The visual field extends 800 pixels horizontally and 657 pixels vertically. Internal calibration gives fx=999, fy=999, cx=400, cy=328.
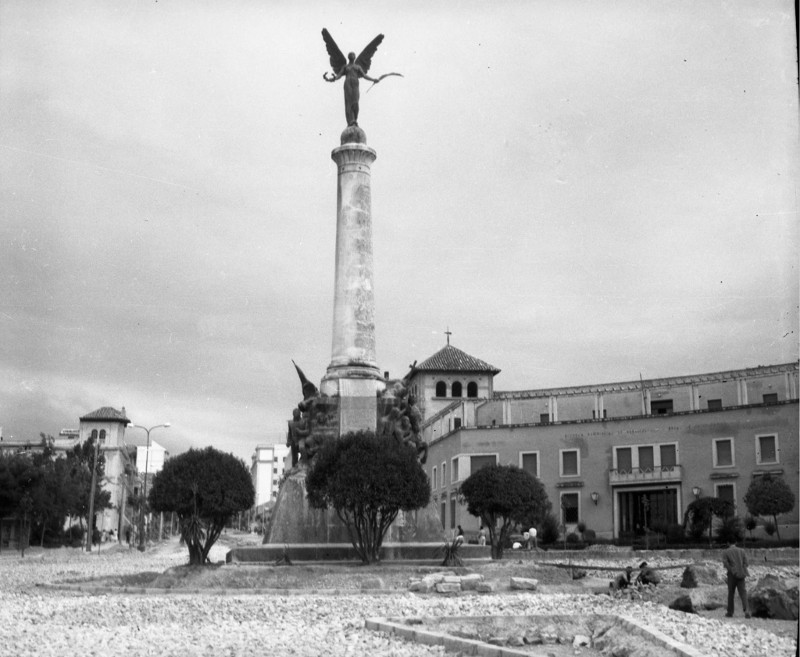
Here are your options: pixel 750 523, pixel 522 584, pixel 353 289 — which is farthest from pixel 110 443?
pixel 522 584

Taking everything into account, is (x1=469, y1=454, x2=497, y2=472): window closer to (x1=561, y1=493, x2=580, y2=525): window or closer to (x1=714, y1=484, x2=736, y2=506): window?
(x1=561, y1=493, x2=580, y2=525): window

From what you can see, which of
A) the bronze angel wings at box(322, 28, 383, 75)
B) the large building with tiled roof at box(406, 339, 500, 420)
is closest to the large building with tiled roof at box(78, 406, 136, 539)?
the large building with tiled roof at box(406, 339, 500, 420)

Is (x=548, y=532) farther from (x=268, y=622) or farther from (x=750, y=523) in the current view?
(x=268, y=622)

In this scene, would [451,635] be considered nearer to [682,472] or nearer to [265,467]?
[682,472]

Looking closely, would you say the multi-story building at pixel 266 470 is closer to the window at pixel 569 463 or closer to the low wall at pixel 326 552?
the window at pixel 569 463

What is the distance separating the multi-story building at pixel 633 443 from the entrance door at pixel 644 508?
58mm

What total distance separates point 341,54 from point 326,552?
51.4 ft

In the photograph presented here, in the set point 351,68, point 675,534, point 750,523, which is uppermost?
point 351,68

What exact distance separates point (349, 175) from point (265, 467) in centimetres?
15282

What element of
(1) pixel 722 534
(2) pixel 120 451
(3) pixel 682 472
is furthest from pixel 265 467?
(1) pixel 722 534

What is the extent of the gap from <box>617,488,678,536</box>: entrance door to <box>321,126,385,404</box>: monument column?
2952 centimetres

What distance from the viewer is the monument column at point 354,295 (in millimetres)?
28359

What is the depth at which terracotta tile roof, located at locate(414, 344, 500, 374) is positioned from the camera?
74.8 metres

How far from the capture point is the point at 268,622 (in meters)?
14.4
